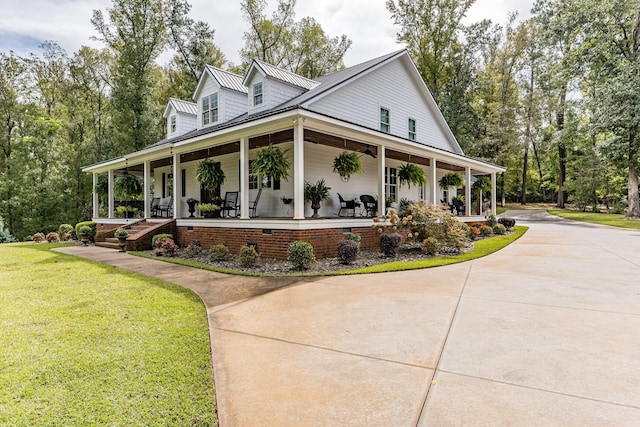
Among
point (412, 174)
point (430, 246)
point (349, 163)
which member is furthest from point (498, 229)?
point (349, 163)

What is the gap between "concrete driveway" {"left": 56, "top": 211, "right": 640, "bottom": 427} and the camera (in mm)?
2260

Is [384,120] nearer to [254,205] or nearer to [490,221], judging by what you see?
[254,205]

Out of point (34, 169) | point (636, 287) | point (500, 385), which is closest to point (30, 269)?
point (500, 385)

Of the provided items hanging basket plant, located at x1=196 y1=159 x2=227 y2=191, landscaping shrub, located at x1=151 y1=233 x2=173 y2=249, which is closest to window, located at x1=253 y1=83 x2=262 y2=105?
hanging basket plant, located at x1=196 y1=159 x2=227 y2=191

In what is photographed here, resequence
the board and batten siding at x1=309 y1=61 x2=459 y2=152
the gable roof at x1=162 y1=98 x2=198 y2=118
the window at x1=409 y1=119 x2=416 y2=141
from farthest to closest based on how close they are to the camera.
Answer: the gable roof at x1=162 y1=98 x2=198 y2=118 → the window at x1=409 y1=119 x2=416 y2=141 → the board and batten siding at x1=309 y1=61 x2=459 y2=152

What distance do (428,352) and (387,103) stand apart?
1345 cm

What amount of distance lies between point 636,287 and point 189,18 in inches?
1147

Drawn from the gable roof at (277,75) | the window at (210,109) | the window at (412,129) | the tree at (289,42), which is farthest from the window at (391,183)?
the tree at (289,42)

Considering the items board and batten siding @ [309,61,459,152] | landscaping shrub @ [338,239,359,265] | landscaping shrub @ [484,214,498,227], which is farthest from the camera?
landscaping shrub @ [484,214,498,227]

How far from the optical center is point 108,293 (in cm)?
545

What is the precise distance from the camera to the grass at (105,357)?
225cm

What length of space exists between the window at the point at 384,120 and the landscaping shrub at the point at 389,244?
6.89 metres

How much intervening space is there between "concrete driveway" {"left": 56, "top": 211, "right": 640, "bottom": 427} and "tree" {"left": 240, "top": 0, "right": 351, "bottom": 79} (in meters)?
25.0

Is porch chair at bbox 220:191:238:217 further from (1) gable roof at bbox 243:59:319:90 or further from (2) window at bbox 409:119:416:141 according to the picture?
(2) window at bbox 409:119:416:141
